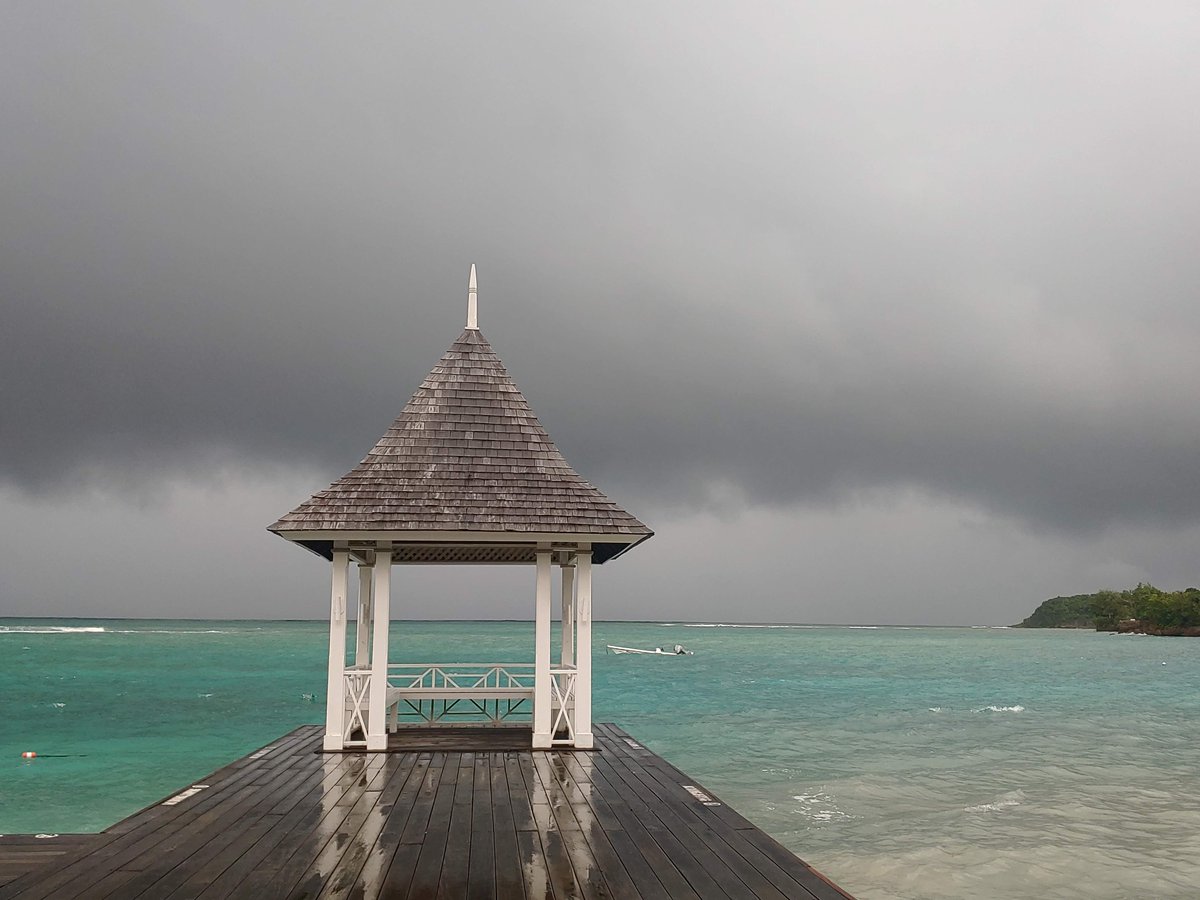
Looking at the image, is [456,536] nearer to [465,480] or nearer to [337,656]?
[465,480]

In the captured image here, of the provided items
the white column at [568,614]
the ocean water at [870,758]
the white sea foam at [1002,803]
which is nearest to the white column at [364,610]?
the white column at [568,614]

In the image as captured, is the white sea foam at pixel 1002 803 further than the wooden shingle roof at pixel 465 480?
Yes

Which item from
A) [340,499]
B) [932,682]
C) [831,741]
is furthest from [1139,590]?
[340,499]

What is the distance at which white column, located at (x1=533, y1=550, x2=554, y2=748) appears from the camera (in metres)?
11.4

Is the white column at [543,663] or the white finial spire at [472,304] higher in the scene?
the white finial spire at [472,304]

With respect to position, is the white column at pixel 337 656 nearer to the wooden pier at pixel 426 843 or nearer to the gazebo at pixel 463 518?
the gazebo at pixel 463 518

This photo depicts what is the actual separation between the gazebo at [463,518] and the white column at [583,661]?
0.02 metres

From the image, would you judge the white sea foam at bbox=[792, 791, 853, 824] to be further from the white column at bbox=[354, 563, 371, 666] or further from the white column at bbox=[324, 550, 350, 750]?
the white column at bbox=[324, 550, 350, 750]

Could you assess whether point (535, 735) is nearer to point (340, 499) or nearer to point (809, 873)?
point (340, 499)

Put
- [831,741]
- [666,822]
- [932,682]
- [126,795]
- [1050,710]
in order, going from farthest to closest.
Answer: [932,682] → [1050,710] → [831,741] → [126,795] → [666,822]

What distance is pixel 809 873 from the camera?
6.25 m

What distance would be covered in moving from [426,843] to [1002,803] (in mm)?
13621

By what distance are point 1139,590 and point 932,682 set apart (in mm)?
111753

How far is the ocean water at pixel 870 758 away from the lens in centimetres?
1280
